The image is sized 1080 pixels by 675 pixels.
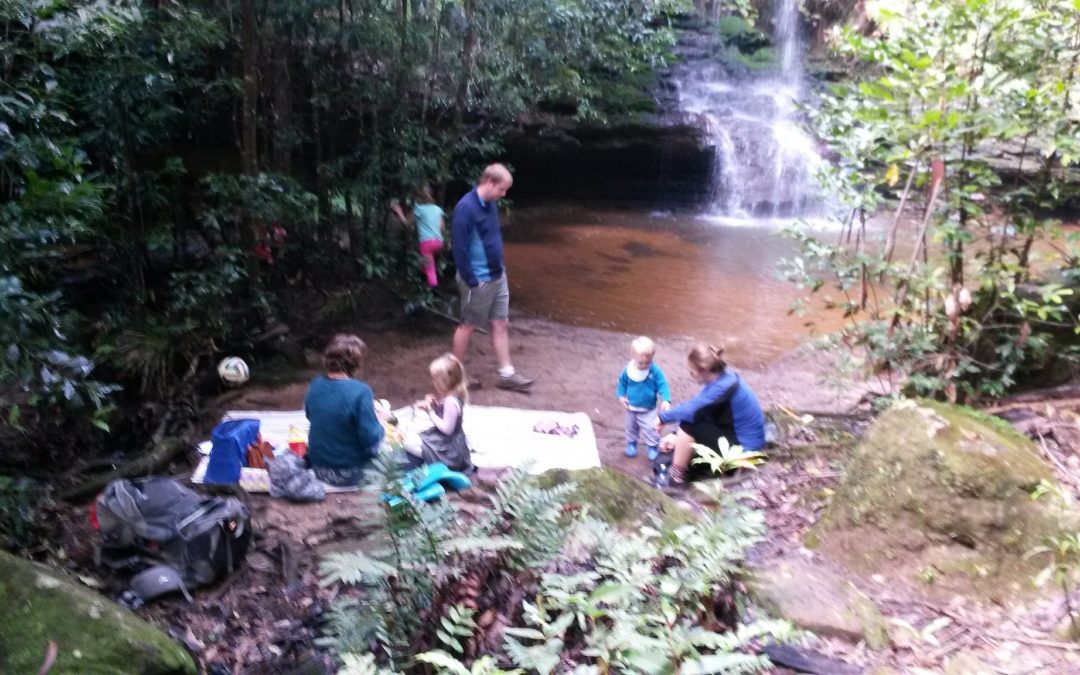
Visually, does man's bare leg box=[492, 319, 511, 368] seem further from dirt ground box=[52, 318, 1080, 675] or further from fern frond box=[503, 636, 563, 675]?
fern frond box=[503, 636, 563, 675]

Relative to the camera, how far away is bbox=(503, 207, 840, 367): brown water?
8555 millimetres

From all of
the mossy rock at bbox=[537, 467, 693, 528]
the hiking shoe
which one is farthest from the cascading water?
the mossy rock at bbox=[537, 467, 693, 528]

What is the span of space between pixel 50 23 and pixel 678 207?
12775 millimetres

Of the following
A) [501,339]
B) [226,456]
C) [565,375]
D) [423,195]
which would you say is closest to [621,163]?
[423,195]

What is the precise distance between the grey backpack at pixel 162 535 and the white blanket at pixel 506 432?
166cm

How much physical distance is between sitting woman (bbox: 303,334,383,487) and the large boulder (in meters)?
2.42

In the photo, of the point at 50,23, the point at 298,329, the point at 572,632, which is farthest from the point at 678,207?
the point at 572,632

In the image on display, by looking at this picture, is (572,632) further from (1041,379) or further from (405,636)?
(1041,379)

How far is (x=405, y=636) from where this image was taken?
2125mm

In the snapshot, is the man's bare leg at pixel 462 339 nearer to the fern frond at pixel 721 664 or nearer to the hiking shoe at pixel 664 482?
the hiking shoe at pixel 664 482

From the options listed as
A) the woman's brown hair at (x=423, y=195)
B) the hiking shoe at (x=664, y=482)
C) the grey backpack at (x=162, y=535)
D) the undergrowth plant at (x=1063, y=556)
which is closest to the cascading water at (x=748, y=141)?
the woman's brown hair at (x=423, y=195)

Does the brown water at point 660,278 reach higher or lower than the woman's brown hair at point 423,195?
lower

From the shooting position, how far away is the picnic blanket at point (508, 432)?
5203 millimetres

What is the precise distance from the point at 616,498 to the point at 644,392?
7.26 feet
